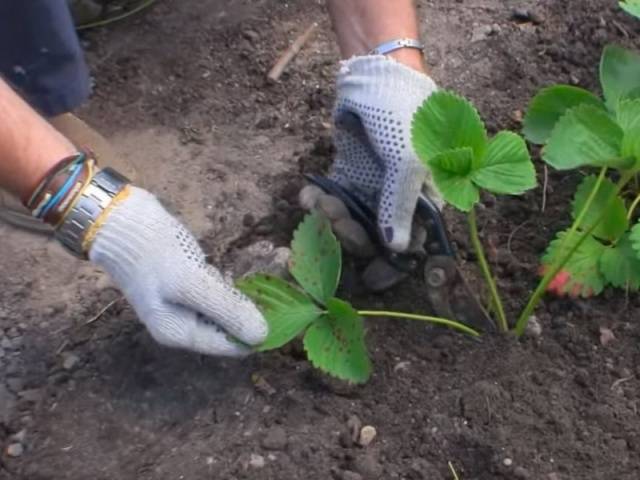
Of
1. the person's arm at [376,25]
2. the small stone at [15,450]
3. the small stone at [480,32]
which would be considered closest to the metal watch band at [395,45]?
the person's arm at [376,25]

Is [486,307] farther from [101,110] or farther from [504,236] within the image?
[101,110]

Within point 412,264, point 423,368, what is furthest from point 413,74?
point 423,368

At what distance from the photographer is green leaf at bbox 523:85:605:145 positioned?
181 cm

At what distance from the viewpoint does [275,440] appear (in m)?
1.66

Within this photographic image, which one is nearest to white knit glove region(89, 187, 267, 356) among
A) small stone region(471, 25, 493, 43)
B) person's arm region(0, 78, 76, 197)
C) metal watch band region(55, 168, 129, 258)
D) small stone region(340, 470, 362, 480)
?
metal watch band region(55, 168, 129, 258)

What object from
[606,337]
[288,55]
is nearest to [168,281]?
[606,337]

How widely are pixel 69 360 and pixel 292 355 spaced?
0.38 metres

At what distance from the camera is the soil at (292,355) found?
165 centimetres

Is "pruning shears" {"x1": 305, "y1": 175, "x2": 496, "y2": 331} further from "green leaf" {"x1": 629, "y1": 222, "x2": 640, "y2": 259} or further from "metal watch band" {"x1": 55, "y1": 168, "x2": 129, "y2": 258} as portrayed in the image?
"metal watch band" {"x1": 55, "y1": 168, "x2": 129, "y2": 258}

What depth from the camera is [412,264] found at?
72.9 inches

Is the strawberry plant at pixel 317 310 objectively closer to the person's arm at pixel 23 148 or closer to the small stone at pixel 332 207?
the small stone at pixel 332 207

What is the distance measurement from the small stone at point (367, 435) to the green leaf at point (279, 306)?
0.58 feet

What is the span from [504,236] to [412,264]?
0.64ft

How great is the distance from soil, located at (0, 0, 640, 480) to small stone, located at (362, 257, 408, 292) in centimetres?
2
